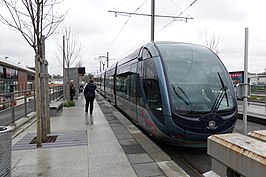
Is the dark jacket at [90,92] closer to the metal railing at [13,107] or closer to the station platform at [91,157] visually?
the metal railing at [13,107]

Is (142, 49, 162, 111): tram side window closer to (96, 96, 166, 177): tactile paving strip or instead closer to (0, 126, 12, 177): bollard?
(96, 96, 166, 177): tactile paving strip

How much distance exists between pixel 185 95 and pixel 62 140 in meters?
3.57

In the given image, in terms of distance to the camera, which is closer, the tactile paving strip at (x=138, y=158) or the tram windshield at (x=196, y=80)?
the tactile paving strip at (x=138, y=158)

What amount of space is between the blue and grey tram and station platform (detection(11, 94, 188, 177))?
27.1 inches

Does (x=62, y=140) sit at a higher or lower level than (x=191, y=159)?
higher

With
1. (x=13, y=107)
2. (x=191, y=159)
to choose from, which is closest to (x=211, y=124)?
(x=191, y=159)

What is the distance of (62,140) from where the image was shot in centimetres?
682

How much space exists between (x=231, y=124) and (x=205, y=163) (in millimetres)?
1097

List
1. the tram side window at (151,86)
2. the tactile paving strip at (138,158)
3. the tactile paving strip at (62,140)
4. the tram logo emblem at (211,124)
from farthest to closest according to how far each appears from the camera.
Answer: the tactile paving strip at (62,140) < the tram side window at (151,86) < the tram logo emblem at (211,124) < the tactile paving strip at (138,158)

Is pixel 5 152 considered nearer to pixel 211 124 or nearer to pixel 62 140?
pixel 62 140

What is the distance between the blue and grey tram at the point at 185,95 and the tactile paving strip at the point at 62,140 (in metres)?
1.87

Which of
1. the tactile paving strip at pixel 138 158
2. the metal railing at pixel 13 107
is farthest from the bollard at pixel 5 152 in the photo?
the metal railing at pixel 13 107

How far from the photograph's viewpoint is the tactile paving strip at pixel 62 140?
20.2 ft

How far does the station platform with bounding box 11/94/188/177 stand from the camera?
174 inches
